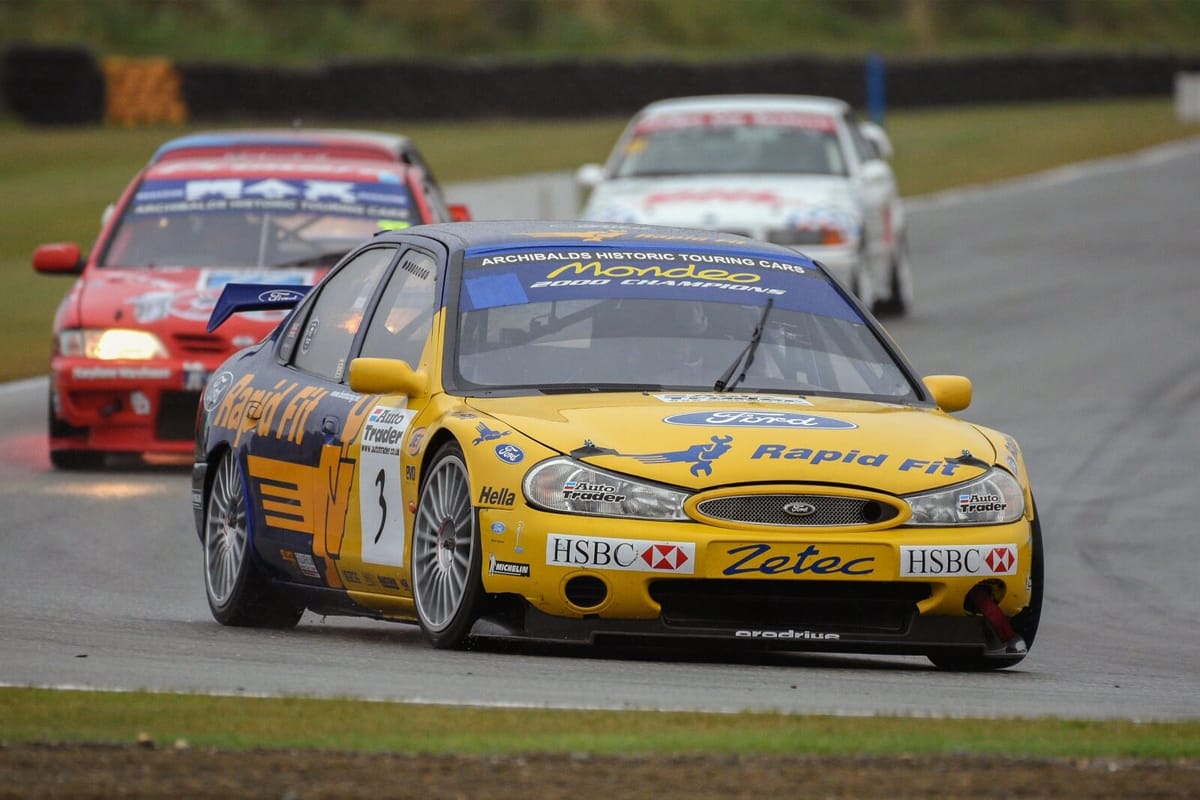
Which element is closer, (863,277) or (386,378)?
(386,378)

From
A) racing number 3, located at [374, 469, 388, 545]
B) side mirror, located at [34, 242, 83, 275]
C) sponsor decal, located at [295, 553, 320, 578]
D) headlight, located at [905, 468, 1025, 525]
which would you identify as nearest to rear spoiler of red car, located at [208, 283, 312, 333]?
sponsor decal, located at [295, 553, 320, 578]

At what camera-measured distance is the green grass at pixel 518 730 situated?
217 inches

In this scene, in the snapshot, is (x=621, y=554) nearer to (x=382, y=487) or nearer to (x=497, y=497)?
(x=497, y=497)

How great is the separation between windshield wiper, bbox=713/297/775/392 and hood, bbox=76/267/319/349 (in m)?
4.98

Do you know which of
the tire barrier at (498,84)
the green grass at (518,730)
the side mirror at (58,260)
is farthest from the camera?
the tire barrier at (498,84)

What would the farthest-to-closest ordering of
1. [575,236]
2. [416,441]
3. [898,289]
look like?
1. [898,289]
2. [575,236]
3. [416,441]

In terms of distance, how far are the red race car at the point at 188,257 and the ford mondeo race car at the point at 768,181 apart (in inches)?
149

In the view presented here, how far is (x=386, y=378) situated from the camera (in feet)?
24.7

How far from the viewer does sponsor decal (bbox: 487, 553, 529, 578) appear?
22.7 ft

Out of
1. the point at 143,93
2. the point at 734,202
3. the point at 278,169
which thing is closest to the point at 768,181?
the point at 734,202

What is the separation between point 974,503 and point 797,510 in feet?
1.74

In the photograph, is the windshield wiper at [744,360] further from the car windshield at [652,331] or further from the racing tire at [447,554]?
the racing tire at [447,554]

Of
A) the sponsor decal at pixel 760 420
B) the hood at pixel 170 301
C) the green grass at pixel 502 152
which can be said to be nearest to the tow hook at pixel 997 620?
the sponsor decal at pixel 760 420

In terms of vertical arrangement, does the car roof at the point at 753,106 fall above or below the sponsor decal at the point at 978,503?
below
